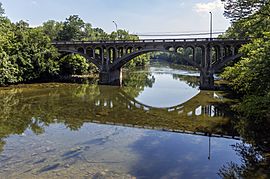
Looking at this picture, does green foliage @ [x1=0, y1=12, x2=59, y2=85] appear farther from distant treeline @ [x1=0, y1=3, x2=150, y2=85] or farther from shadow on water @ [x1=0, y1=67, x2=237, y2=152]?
shadow on water @ [x1=0, y1=67, x2=237, y2=152]

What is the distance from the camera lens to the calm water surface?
1193cm

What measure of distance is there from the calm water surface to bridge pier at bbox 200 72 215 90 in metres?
10.2

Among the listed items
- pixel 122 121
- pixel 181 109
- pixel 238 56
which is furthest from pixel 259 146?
pixel 238 56

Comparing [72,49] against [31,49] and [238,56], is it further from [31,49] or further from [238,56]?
[238,56]

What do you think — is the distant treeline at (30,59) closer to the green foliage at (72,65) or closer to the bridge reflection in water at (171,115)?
the green foliage at (72,65)

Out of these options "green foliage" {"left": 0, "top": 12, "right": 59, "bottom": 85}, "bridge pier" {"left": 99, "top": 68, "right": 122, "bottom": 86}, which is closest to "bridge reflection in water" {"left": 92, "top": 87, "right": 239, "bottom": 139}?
"bridge pier" {"left": 99, "top": 68, "right": 122, "bottom": 86}

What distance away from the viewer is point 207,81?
40750mm

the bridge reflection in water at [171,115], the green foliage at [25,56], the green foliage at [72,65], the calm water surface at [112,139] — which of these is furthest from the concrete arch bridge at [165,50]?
the calm water surface at [112,139]

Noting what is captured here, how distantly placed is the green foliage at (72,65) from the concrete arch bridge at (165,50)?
2881mm

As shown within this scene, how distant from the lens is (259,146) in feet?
48.3

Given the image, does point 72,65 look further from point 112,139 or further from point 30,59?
point 112,139

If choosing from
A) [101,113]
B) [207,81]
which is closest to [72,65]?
[207,81]

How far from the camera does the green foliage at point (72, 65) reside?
173 feet

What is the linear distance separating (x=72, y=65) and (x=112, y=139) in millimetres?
40106
